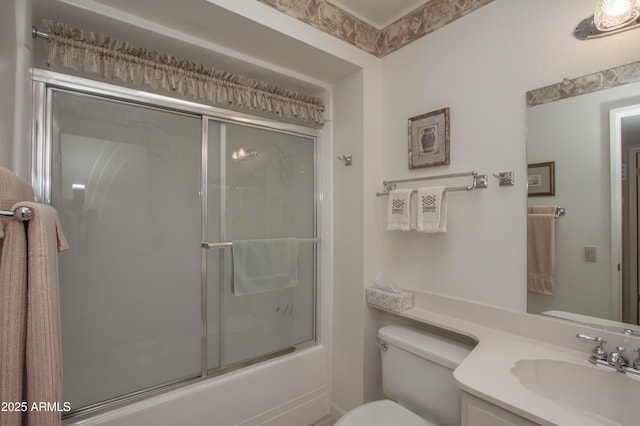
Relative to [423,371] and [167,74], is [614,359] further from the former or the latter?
[167,74]

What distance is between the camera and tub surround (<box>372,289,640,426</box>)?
0.79 m

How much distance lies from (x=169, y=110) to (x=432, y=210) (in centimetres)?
149

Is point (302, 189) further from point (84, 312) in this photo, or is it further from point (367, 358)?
point (84, 312)

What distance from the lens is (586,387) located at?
0.99 m

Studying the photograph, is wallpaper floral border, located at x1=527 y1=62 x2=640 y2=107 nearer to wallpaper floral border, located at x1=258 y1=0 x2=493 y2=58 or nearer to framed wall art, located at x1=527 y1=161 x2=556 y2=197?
framed wall art, located at x1=527 y1=161 x2=556 y2=197

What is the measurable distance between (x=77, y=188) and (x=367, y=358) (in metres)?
1.79

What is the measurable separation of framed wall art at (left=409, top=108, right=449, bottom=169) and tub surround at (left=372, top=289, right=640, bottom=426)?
2.48 feet

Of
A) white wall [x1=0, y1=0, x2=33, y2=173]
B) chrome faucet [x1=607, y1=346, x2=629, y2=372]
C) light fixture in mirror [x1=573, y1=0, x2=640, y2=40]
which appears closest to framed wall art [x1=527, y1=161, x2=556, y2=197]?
light fixture in mirror [x1=573, y1=0, x2=640, y2=40]

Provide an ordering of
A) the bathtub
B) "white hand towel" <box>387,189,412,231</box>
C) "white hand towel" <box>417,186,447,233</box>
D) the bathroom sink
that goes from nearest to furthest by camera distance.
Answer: the bathroom sink → the bathtub → "white hand towel" <box>417,186,447,233</box> → "white hand towel" <box>387,189,412,231</box>

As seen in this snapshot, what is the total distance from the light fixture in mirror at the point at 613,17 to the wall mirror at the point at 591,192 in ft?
0.47

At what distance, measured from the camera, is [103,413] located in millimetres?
1306

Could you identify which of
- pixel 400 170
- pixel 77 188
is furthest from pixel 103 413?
pixel 400 170

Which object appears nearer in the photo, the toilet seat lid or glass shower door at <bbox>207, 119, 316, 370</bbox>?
the toilet seat lid

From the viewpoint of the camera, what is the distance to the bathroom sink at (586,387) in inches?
36.1
